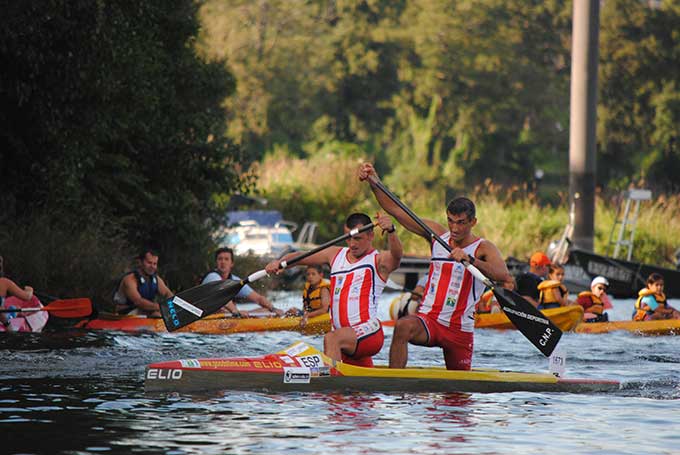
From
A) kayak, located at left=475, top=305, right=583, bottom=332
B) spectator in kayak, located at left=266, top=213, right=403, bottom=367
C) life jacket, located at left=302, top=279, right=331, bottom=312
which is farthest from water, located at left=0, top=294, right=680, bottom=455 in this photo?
life jacket, located at left=302, top=279, right=331, bottom=312

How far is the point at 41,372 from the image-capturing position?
12102 mm

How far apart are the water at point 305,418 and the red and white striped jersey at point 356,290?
64 cm

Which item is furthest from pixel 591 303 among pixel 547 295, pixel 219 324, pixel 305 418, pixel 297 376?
pixel 305 418

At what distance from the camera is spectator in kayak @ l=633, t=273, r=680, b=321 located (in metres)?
18.1

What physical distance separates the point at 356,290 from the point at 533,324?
1551 mm

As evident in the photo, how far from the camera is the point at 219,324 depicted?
16484 mm

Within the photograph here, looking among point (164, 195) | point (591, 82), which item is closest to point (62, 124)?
point (164, 195)

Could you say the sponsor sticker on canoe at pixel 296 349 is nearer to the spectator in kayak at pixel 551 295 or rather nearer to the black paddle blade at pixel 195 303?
the black paddle blade at pixel 195 303

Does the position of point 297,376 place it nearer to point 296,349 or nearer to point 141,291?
point 296,349

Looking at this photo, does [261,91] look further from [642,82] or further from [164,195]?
[164,195]

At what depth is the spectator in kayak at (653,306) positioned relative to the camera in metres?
18.1

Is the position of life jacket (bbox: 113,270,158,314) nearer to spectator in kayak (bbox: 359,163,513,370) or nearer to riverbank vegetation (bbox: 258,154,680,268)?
spectator in kayak (bbox: 359,163,513,370)

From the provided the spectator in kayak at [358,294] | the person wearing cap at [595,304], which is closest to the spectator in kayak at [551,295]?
the person wearing cap at [595,304]

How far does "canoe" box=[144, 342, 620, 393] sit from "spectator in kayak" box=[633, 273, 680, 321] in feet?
25.8
